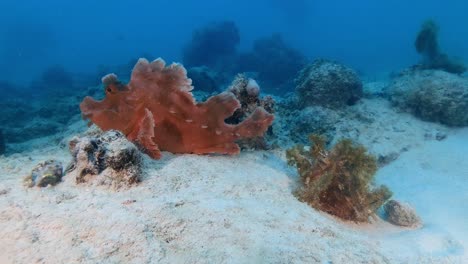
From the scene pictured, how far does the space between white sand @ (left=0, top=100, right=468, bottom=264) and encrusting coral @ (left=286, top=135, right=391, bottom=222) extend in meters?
0.18

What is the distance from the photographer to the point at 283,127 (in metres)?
6.89

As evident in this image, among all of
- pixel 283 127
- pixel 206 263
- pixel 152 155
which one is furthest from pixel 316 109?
pixel 206 263

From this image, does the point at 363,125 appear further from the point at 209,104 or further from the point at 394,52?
the point at 394,52

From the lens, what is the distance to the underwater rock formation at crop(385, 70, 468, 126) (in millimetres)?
6836

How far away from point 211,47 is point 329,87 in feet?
71.3

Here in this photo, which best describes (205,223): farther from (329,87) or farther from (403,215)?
(329,87)

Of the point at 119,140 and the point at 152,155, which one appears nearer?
the point at 119,140

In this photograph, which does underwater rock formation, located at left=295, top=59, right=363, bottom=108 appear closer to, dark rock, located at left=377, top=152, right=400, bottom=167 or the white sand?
dark rock, located at left=377, top=152, right=400, bottom=167

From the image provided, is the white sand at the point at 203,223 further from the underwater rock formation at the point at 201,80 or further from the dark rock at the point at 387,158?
the underwater rock formation at the point at 201,80

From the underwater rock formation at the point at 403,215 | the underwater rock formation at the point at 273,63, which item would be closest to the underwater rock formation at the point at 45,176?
the underwater rock formation at the point at 403,215

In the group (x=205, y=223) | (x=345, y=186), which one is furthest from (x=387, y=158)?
(x=205, y=223)

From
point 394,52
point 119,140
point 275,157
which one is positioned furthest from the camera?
point 394,52

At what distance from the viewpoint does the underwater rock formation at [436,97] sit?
22.4ft

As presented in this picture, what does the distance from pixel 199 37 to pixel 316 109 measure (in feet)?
74.3
